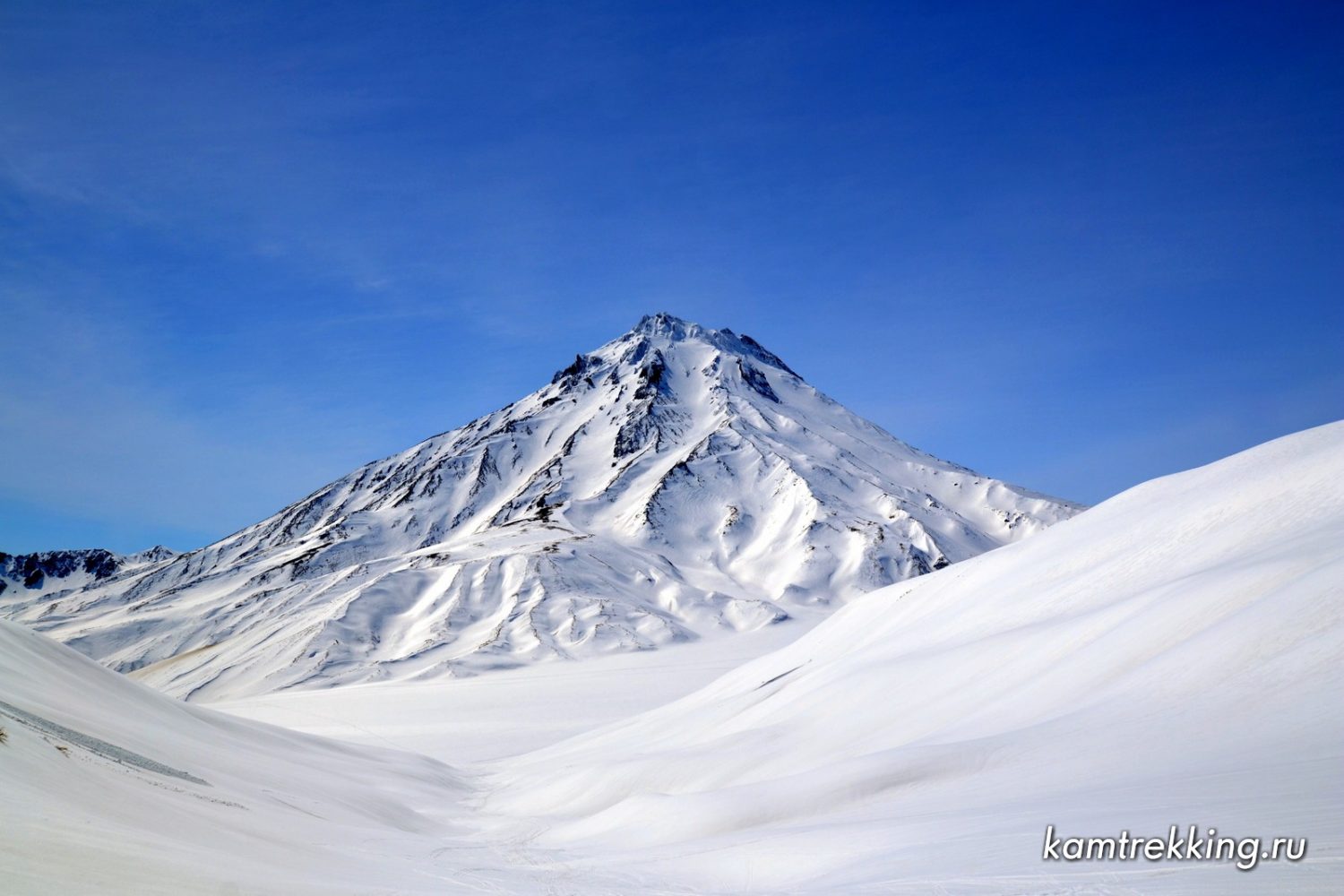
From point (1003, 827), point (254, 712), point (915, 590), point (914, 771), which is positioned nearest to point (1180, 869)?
point (1003, 827)

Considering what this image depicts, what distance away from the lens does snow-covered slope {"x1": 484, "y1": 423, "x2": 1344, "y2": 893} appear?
36.3ft

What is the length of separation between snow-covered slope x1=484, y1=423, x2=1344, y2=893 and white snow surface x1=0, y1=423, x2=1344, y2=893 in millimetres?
76

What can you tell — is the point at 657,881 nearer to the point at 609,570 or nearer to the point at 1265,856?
the point at 1265,856

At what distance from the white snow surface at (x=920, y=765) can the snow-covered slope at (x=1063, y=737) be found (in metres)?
→ 0.08

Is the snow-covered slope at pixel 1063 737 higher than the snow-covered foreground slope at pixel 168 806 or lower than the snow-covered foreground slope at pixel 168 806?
higher

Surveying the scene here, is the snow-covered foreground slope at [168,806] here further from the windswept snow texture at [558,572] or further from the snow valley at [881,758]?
the windswept snow texture at [558,572]

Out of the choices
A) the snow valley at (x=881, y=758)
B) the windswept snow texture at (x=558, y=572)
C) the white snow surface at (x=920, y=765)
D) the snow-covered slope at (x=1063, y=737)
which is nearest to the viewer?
the white snow surface at (x=920, y=765)

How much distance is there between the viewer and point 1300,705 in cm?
1355

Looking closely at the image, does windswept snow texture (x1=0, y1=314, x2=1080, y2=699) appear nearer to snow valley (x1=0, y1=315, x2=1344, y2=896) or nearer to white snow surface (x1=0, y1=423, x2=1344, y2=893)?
snow valley (x1=0, y1=315, x2=1344, y2=896)

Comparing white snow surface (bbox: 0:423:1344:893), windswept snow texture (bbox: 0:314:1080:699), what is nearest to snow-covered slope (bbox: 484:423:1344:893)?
white snow surface (bbox: 0:423:1344:893)

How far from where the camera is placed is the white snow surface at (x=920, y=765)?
1053 centimetres

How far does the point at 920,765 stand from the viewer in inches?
680

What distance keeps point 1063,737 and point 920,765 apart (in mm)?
2764

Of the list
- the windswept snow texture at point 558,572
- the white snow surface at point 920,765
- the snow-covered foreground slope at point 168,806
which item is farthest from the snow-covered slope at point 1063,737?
the windswept snow texture at point 558,572
